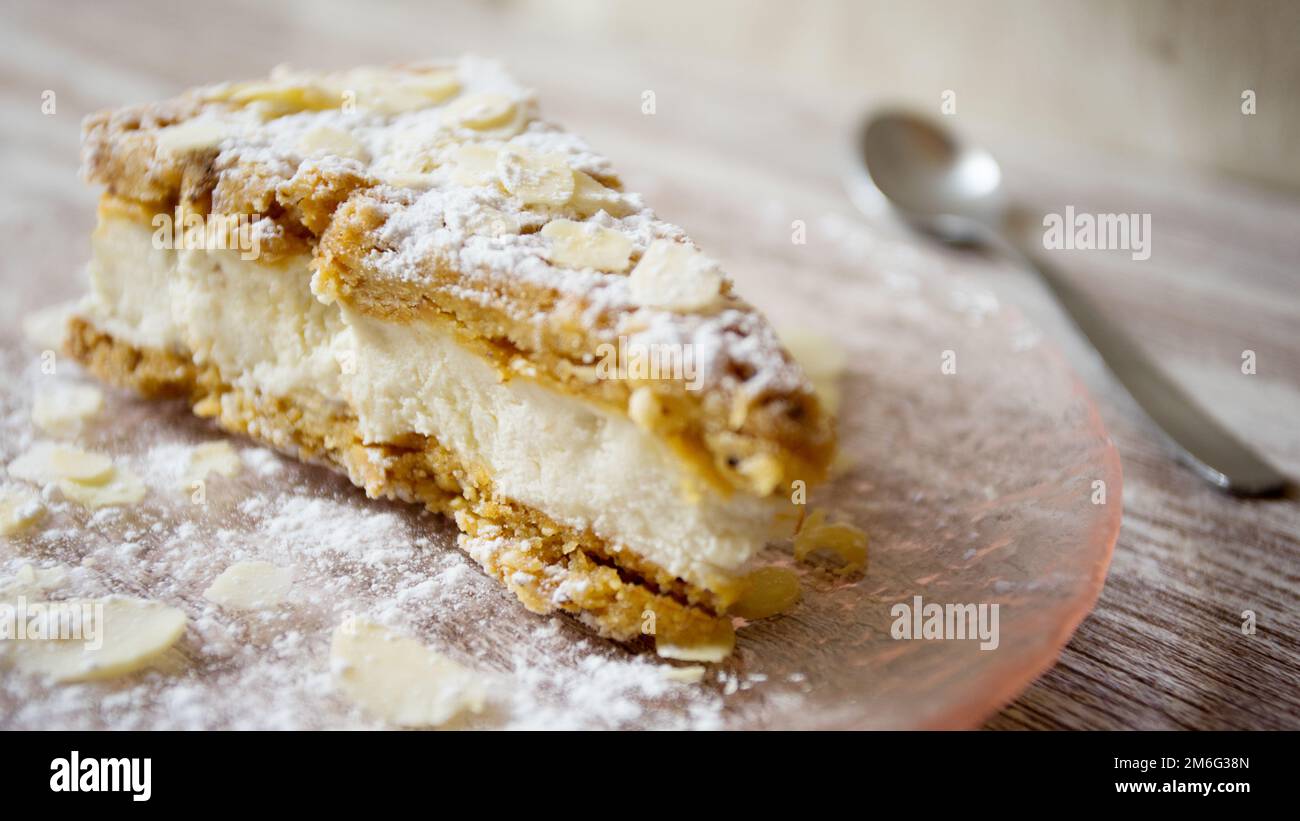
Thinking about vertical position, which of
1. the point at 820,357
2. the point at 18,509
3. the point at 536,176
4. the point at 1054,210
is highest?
the point at 1054,210

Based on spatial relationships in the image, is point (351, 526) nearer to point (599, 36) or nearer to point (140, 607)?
point (140, 607)

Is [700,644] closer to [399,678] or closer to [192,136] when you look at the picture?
[399,678]

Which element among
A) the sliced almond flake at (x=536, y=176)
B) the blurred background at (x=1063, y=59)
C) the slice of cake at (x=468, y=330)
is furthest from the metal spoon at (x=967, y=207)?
the sliced almond flake at (x=536, y=176)

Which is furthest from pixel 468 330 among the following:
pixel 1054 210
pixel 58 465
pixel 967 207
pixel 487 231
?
pixel 1054 210

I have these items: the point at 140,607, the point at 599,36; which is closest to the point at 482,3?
the point at 599,36
